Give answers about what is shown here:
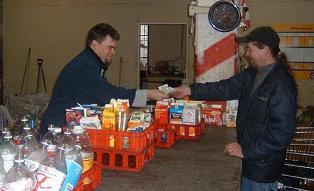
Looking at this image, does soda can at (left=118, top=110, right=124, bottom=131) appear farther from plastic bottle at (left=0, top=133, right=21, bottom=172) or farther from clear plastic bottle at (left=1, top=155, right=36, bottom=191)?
clear plastic bottle at (left=1, top=155, right=36, bottom=191)

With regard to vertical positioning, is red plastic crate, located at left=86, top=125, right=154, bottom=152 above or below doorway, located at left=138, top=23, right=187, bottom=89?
below

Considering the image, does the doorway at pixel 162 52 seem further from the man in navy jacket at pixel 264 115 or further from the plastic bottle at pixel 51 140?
the plastic bottle at pixel 51 140

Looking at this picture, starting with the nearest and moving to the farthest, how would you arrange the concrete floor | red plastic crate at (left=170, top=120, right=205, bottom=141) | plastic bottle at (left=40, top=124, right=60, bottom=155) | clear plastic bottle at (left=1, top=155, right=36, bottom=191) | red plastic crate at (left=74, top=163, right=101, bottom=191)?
clear plastic bottle at (left=1, top=155, right=36, bottom=191)
plastic bottle at (left=40, top=124, right=60, bottom=155)
red plastic crate at (left=74, top=163, right=101, bottom=191)
the concrete floor
red plastic crate at (left=170, top=120, right=205, bottom=141)

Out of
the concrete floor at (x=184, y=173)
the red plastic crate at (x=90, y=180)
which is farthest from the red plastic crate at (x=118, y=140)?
the red plastic crate at (x=90, y=180)

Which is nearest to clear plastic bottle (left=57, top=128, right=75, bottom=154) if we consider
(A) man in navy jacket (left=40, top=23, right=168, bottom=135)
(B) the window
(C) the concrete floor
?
(C) the concrete floor

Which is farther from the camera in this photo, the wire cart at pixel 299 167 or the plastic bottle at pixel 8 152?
the wire cart at pixel 299 167

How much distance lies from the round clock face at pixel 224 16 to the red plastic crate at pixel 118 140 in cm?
158

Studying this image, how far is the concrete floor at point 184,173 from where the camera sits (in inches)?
68.7

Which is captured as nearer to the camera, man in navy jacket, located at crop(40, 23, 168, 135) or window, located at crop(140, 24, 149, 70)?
man in navy jacket, located at crop(40, 23, 168, 135)

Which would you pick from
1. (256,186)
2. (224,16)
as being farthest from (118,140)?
(224,16)

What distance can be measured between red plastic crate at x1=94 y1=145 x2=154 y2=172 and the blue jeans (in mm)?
569

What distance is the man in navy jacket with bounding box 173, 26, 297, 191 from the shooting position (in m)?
1.86

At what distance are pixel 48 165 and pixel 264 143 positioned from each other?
1075 millimetres

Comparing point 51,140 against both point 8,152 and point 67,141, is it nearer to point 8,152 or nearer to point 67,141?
point 67,141
